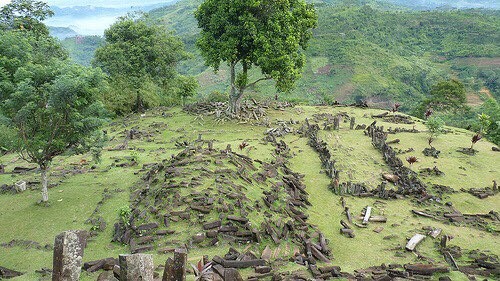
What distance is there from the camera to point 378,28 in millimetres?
111250

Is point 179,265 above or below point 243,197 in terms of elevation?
above

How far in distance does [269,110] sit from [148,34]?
1406 centimetres

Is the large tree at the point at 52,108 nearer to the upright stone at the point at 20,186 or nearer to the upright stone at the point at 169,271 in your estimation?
the upright stone at the point at 20,186

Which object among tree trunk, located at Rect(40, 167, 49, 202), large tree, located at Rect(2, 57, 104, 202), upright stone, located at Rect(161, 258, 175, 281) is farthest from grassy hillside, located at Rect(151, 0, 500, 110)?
upright stone, located at Rect(161, 258, 175, 281)

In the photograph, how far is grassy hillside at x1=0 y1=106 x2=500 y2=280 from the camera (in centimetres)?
1191

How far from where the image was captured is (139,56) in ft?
116

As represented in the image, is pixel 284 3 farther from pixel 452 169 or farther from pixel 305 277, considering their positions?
pixel 305 277

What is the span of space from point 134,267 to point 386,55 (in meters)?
99.0

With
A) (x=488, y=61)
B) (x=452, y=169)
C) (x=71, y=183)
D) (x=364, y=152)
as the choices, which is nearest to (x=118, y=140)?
(x=71, y=183)

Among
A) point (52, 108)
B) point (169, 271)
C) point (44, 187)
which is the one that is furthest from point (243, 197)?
point (169, 271)

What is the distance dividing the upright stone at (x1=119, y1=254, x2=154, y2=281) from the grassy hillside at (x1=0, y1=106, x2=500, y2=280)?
193 inches

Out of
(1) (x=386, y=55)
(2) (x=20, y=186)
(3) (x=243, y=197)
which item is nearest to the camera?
(3) (x=243, y=197)

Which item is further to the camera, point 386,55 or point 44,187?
point 386,55

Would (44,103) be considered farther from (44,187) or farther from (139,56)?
(139,56)
